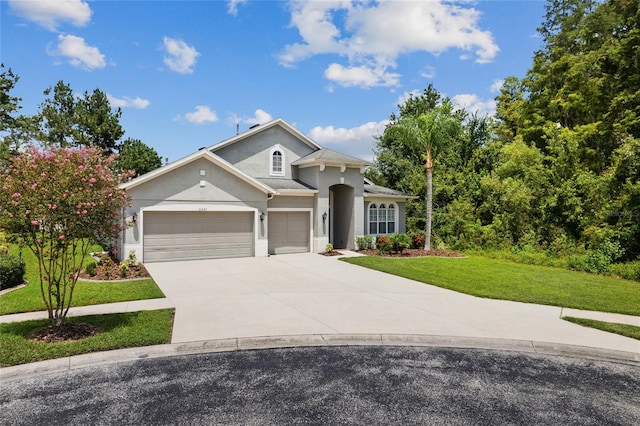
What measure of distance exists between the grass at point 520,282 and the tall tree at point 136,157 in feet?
71.6

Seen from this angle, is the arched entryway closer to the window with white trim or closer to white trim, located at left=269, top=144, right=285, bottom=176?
the window with white trim

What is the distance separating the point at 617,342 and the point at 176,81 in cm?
1884

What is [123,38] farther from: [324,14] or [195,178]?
[324,14]

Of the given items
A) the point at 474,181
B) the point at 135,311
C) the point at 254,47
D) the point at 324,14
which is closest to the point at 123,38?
the point at 254,47

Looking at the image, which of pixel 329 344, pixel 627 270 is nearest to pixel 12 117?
pixel 329 344

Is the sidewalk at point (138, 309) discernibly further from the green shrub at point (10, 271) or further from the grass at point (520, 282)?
the green shrub at point (10, 271)

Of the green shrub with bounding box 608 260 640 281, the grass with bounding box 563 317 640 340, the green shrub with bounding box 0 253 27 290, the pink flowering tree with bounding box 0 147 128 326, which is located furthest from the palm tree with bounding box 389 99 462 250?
the green shrub with bounding box 0 253 27 290

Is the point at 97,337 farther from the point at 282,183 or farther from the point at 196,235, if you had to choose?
the point at 282,183

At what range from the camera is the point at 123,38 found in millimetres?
13156

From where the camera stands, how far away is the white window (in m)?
20.3

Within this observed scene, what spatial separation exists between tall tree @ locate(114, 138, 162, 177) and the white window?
15.1 m

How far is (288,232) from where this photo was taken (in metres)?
19.1

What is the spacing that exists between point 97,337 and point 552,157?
20.8 metres

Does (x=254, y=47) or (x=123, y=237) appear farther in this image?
(x=254, y=47)
